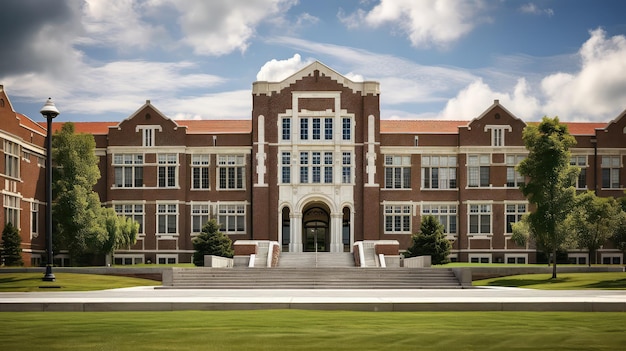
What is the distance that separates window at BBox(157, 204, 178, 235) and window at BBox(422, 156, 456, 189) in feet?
58.3

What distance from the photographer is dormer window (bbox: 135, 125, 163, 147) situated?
59594 millimetres

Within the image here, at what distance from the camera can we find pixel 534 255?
194 ft

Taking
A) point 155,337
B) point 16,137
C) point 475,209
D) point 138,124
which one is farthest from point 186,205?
point 155,337

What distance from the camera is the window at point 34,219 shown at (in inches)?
2117

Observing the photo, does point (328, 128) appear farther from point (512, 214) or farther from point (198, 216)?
point (512, 214)

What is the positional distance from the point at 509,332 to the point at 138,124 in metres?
48.7

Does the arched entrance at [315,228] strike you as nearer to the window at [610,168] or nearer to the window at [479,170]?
the window at [479,170]

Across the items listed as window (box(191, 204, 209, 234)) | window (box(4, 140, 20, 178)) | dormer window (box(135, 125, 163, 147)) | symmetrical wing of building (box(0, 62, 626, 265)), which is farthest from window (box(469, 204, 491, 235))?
window (box(4, 140, 20, 178))

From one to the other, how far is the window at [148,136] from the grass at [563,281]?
27.4 metres

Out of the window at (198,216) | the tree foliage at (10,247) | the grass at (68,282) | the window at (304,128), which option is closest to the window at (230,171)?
the window at (198,216)

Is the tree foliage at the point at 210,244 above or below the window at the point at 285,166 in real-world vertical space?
below

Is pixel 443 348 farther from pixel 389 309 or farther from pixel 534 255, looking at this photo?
pixel 534 255

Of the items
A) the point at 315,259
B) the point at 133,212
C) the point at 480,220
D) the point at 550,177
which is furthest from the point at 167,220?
the point at 550,177

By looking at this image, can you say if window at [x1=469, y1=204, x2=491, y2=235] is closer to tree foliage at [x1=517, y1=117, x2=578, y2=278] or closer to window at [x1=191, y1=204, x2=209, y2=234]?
tree foliage at [x1=517, y1=117, x2=578, y2=278]
